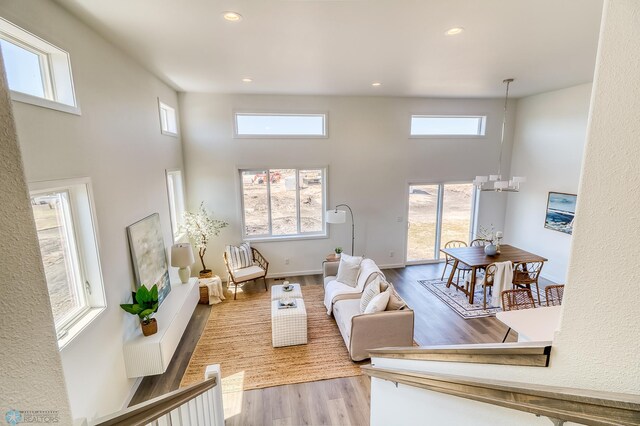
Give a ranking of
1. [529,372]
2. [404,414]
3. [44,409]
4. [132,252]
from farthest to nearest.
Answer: [132,252] < [404,414] < [529,372] < [44,409]

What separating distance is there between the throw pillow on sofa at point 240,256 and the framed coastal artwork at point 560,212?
629 centimetres

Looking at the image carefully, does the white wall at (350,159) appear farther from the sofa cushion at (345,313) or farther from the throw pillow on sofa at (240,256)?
the sofa cushion at (345,313)

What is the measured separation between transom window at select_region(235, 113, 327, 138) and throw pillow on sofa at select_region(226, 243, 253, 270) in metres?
2.31

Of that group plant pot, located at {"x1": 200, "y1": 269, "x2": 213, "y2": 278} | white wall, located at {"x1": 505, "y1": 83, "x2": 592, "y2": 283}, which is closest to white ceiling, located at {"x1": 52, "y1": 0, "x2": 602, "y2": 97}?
white wall, located at {"x1": 505, "y1": 83, "x2": 592, "y2": 283}

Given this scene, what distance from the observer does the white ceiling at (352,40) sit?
2.55 meters

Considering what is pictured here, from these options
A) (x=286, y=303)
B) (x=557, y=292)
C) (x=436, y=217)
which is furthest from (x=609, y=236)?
(x=436, y=217)

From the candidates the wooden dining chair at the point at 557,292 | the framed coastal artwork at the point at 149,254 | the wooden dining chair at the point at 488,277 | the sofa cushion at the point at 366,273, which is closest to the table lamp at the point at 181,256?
the framed coastal artwork at the point at 149,254

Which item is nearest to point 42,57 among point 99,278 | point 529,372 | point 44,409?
point 99,278

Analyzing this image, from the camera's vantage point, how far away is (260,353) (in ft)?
13.3

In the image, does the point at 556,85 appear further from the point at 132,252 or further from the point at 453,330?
the point at 132,252

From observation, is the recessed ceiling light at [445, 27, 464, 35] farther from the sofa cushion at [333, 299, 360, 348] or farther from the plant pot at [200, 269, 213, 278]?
the plant pot at [200, 269, 213, 278]

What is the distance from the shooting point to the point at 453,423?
1.22m

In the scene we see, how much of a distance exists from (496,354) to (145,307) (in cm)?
348

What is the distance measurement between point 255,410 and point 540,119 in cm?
747
